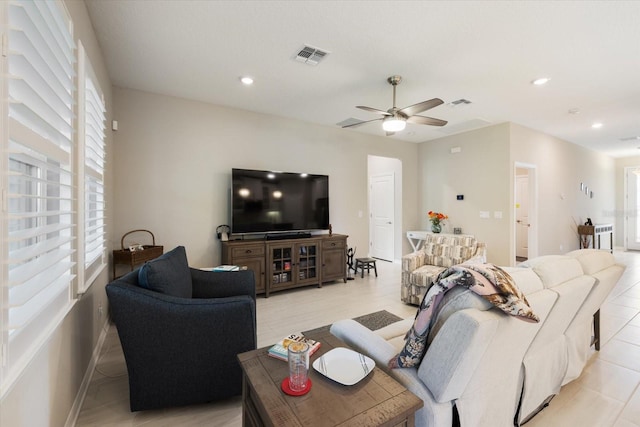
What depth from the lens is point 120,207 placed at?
135 inches

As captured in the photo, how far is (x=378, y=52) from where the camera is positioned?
8.75 feet

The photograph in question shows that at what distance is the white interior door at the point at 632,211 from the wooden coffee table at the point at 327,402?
10.9 meters

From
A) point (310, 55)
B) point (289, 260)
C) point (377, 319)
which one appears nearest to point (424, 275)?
point (377, 319)

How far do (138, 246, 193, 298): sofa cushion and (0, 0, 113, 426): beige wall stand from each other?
1.41 feet

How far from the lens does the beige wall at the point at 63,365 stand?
1085mm

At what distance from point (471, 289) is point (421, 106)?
222cm

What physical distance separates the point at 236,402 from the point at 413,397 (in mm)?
1341

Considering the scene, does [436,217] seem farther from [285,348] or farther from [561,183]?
[285,348]

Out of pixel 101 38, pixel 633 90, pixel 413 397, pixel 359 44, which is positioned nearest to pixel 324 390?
pixel 413 397

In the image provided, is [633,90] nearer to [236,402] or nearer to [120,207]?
[236,402]

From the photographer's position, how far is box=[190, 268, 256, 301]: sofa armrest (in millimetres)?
2438

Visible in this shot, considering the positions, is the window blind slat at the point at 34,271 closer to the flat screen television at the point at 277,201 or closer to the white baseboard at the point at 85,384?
the white baseboard at the point at 85,384

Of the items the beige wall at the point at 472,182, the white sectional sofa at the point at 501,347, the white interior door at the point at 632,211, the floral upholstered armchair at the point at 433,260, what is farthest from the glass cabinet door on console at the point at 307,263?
the white interior door at the point at 632,211

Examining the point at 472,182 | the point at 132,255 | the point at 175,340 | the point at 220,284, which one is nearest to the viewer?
the point at 175,340
